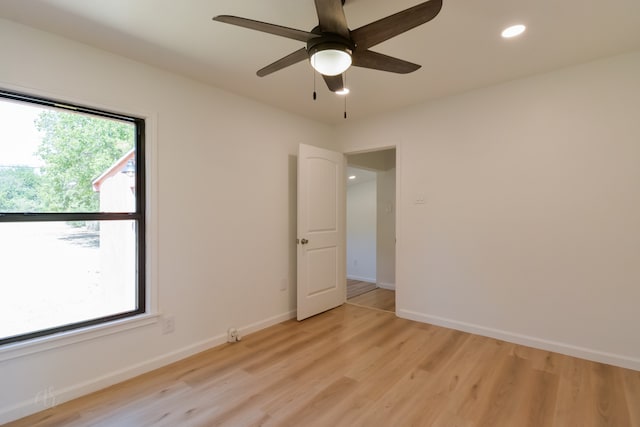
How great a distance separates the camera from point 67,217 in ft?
6.95

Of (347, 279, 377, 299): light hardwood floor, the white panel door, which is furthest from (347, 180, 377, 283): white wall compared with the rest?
the white panel door

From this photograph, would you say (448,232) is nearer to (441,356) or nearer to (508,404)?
(441,356)

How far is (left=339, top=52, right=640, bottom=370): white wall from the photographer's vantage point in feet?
8.02

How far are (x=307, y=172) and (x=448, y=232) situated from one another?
1724mm

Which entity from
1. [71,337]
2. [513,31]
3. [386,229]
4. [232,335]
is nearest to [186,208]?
[71,337]

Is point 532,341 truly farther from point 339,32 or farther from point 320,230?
point 339,32

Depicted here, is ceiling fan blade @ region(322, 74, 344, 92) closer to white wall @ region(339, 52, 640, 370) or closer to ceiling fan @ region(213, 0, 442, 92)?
ceiling fan @ region(213, 0, 442, 92)

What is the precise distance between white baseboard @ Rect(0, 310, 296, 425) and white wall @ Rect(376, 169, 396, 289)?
2.75m

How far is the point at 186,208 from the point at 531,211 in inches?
124

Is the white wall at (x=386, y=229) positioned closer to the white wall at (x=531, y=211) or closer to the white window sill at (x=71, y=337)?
the white wall at (x=531, y=211)

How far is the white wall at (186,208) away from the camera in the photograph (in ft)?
6.53

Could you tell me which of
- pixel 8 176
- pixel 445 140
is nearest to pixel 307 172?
pixel 445 140

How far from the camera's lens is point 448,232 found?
10.8ft

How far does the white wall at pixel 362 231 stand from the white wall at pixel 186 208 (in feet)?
8.61
